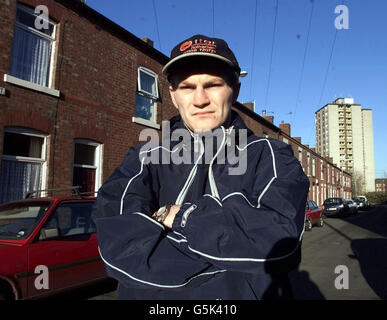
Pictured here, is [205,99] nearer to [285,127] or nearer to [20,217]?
[20,217]

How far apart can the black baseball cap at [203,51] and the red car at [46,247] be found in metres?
3.75

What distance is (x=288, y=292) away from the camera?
1.42m

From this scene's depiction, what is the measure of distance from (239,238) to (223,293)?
0.77 ft

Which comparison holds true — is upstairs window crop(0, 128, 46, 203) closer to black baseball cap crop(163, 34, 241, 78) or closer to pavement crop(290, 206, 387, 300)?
pavement crop(290, 206, 387, 300)

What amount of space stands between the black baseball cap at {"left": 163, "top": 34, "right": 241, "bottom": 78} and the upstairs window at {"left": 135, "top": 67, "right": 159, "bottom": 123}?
10129mm

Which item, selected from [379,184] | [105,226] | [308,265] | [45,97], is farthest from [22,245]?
[379,184]

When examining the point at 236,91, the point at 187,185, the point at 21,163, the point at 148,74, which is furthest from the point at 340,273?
the point at 148,74

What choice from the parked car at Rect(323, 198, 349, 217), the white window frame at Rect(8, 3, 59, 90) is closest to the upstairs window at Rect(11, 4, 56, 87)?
the white window frame at Rect(8, 3, 59, 90)

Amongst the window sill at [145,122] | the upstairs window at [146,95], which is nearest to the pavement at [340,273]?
the window sill at [145,122]

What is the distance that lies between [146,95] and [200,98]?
10666mm

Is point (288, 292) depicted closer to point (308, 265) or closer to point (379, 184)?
point (308, 265)

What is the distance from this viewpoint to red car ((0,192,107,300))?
4.12m

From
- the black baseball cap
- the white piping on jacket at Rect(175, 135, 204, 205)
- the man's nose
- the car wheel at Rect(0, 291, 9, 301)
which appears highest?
the black baseball cap
